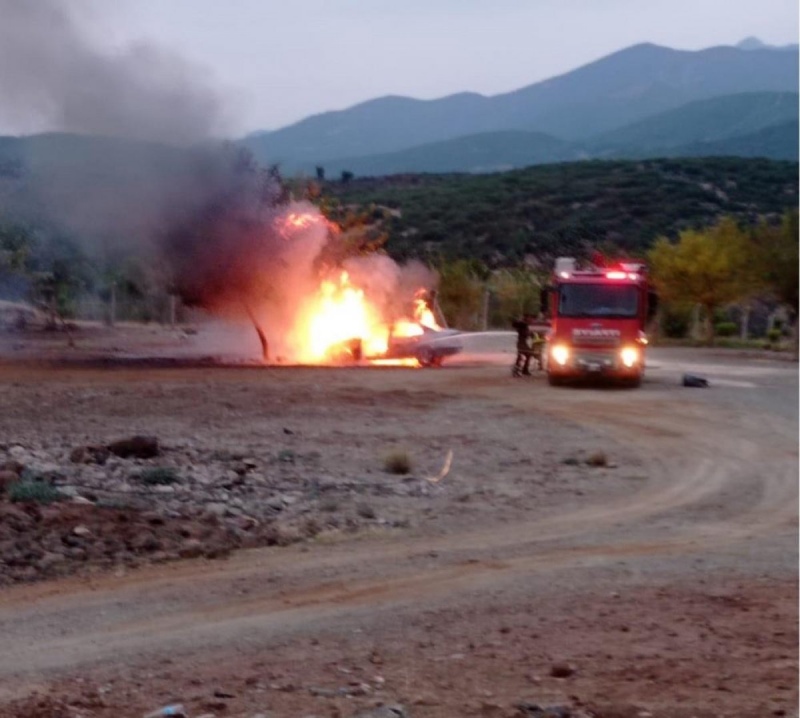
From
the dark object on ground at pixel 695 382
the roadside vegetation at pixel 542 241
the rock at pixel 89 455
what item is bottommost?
the rock at pixel 89 455

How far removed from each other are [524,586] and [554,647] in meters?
1.82

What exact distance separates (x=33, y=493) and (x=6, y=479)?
2.17 ft

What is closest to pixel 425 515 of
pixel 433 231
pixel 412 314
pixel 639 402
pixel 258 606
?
pixel 258 606

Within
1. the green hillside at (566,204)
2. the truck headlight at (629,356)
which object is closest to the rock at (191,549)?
the truck headlight at (629,356)

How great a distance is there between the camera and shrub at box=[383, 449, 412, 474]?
16.4m

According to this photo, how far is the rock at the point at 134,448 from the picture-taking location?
15664 mm

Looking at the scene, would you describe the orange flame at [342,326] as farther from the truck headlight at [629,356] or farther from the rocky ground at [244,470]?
the rocky ground at [244,470]

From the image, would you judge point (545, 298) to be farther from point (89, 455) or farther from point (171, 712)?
point (171, 712)

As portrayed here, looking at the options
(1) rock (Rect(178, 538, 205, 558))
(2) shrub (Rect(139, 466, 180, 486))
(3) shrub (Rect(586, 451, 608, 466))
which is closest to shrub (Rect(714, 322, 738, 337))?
(3) shrub (Rect(586, 451, 608, 466))

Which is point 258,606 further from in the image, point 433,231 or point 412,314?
point 433,231

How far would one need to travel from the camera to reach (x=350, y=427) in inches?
810

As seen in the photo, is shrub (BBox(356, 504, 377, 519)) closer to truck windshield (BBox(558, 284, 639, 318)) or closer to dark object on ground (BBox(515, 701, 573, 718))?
dark object on ground (BBox(515, 701, 573, 718))

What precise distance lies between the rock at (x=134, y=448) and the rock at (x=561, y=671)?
27.7 ft

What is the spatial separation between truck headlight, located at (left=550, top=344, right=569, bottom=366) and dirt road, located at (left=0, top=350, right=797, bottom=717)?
11343mm
